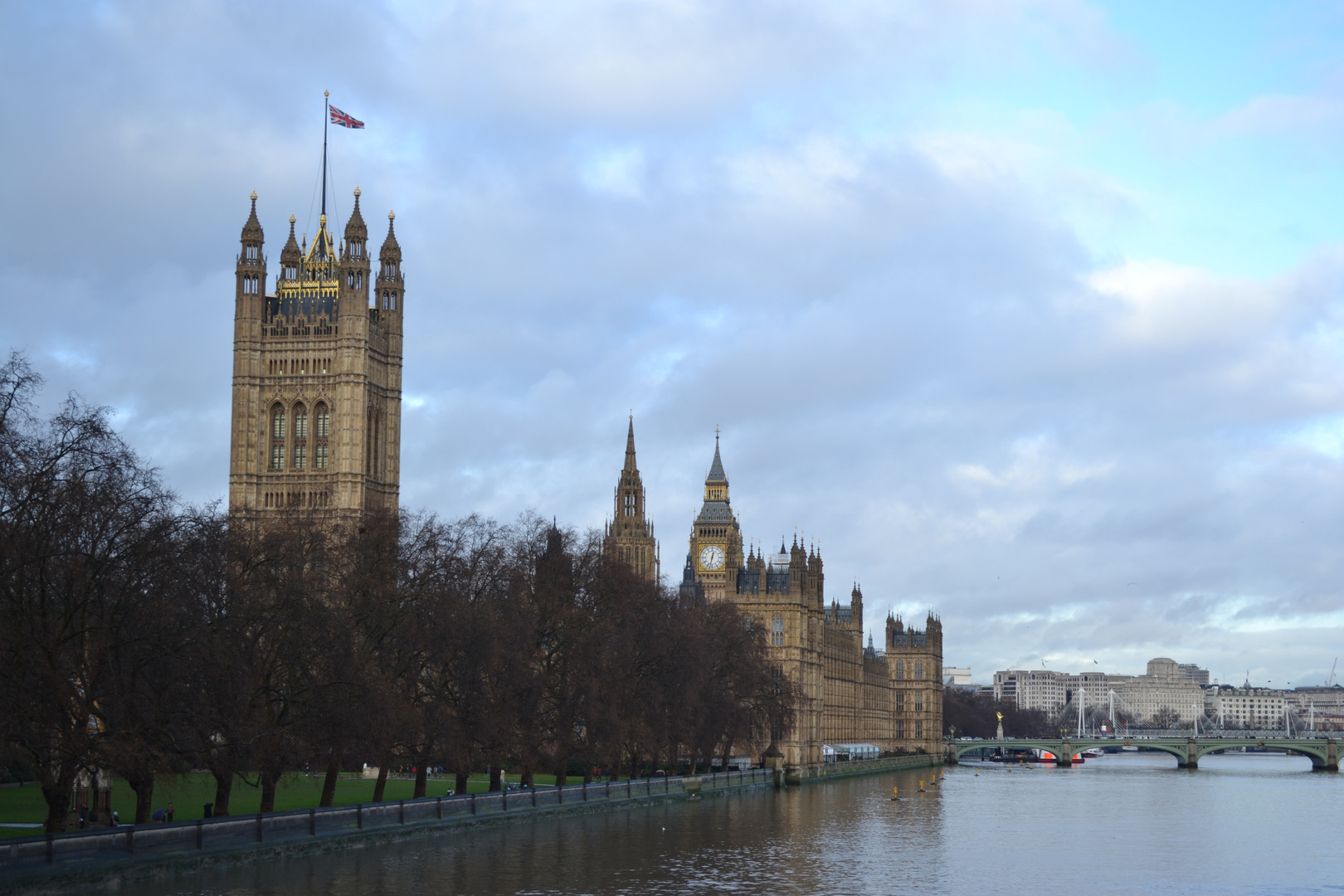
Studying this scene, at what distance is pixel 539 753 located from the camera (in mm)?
87188

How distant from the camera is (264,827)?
5906 cm

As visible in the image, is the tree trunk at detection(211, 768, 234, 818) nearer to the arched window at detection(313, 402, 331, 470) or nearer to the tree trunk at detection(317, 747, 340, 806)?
the tree trunk at detection(317, 747, 340, 806)

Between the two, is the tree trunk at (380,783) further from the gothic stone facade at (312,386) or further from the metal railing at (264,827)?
the gothic stone facade at (312,386)

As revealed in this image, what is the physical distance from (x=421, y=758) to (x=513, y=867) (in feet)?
50.9

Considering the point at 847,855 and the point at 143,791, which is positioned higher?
the point at 143,791

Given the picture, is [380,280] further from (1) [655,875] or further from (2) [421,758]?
(1) [655,875]

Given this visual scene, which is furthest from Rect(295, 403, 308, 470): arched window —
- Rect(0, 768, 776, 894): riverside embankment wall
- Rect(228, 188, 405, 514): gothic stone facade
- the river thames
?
Rect(0, 768, 776, 894): riverside embankment wall

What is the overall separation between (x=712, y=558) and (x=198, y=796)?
377 ft

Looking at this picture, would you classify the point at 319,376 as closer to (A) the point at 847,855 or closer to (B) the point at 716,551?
(B) the point at 716,551

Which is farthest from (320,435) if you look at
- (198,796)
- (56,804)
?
(56,804)

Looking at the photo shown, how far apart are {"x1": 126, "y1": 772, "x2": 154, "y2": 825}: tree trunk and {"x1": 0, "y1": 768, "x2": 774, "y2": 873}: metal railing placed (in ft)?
4.52

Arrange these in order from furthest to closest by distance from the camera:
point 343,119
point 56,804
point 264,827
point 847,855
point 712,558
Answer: point 712,558 → point 343,119 → point 847,855 → point 264,827 → point 56,804

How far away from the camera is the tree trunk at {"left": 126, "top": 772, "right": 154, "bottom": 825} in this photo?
53091mm

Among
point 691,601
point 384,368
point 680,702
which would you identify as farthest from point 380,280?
point 680,702
